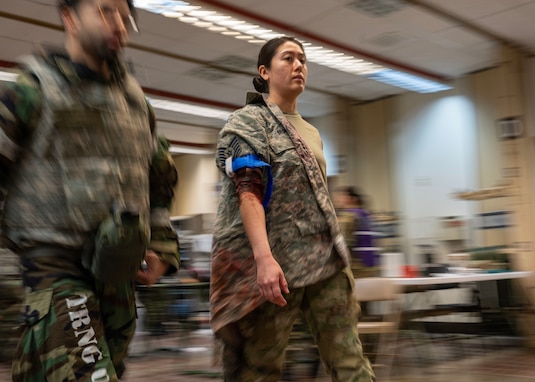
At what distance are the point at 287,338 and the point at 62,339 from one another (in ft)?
2.58

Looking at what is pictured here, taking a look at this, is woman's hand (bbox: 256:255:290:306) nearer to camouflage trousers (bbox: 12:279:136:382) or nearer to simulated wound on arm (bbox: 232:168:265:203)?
simulated wound on arm (bbox: 232:168:265:203)

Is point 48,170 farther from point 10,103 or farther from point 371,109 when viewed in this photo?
point 371,109

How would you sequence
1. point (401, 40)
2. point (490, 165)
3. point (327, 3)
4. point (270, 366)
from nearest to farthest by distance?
point (270, 366) < point (327, 3) < point (401, 40) < point (490, 165)

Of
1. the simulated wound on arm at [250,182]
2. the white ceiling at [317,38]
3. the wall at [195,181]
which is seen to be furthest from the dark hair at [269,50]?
the wall at [195,181]

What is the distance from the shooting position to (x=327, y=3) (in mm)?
5859

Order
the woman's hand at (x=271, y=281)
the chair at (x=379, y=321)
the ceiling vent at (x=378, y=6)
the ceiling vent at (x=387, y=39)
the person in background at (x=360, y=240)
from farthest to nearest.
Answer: the ceiling vent at (x=387, y=39) < the ceiling vent at (x=378, y=6) < the person in background at (x=360, y=240) < the chair at (x=379, y=321) < the woman's hand at (x=271, y=281)

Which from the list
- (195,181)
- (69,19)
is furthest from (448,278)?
(195,181)

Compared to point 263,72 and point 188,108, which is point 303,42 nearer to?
point 188,108

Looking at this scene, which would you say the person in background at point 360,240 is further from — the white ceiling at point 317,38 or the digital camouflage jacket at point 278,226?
the white ceiling at point 317,38

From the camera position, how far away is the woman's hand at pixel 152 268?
1281 mm

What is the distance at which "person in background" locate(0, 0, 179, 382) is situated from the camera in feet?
3.46

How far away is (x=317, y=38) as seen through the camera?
6723 mm

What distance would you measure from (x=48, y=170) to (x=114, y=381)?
1.27ft

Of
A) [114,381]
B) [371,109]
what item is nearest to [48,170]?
[114,381]
